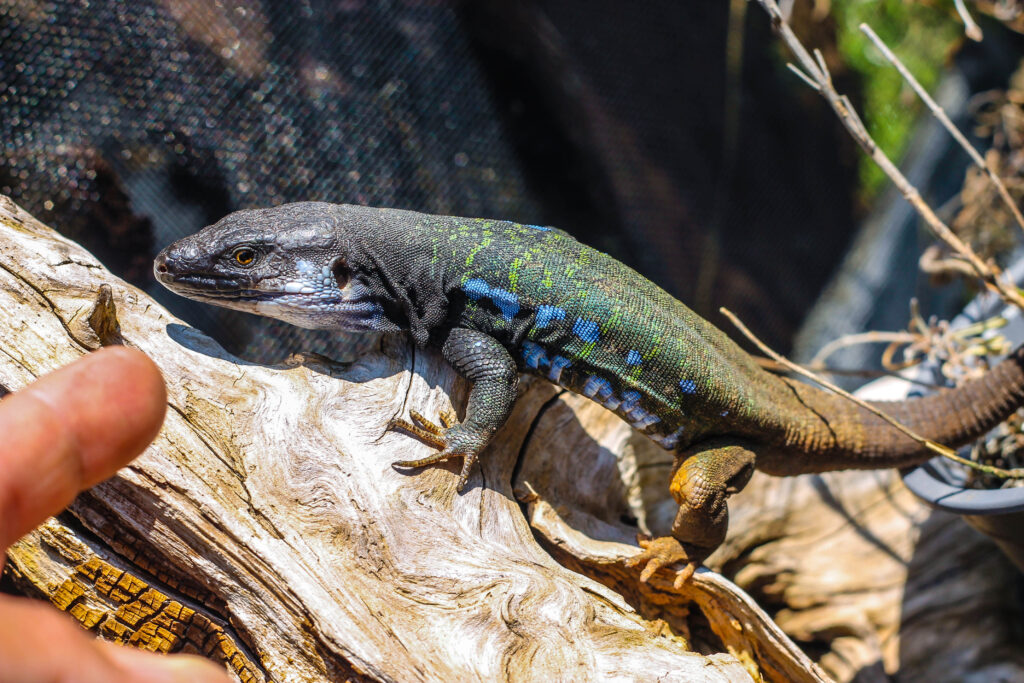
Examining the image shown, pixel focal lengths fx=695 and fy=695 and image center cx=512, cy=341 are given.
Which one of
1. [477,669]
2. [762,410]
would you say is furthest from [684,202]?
[477,669]

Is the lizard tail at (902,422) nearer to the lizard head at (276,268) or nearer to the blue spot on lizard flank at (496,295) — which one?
the blue spot on lizard flank at (496,295)

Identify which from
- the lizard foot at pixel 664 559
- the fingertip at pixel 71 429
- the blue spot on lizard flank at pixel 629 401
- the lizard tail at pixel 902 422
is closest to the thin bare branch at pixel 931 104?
the lizard tail at pixel 902 422

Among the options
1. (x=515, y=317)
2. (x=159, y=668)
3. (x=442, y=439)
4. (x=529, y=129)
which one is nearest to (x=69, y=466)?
(x=159, y=668)

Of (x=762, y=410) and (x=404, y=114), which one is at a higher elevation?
(x=404, y=114)

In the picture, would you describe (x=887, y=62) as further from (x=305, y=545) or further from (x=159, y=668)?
(x=159, y=668)

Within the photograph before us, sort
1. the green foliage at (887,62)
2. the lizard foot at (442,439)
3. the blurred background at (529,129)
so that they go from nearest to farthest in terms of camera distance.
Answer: the lizard foot at (442,439) < the blurred background at (529,129) < the green foliage at (887,62)

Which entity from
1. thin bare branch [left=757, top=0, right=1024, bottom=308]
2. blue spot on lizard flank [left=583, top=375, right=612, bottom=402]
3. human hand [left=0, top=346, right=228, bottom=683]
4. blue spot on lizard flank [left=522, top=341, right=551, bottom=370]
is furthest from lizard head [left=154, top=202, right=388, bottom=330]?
thin bare branch [left=757, top=0, right=1024, bottom=308]

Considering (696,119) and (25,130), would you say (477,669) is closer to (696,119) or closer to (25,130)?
(25,130)
